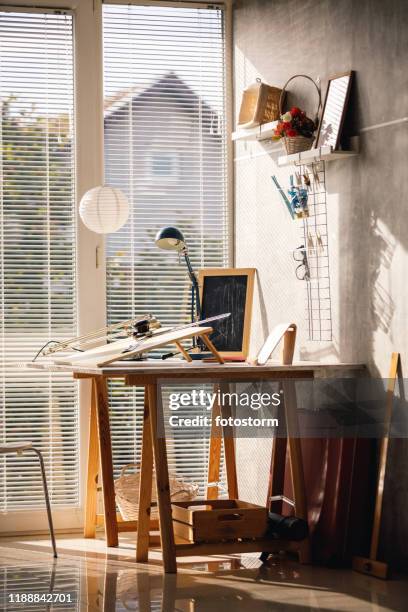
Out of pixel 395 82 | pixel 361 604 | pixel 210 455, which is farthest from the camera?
pixel 210 455

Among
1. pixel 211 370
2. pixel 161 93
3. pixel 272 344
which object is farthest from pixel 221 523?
pixel 161 93

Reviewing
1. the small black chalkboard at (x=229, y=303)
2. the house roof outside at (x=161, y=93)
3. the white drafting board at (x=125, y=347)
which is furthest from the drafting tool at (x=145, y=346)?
the house roof outside at (x=161, y=93)

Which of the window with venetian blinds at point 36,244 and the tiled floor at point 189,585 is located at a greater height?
the window with venetian blinds at point 36,244

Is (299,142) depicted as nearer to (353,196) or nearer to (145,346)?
(353,196)

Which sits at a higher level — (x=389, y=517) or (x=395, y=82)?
(x=395, y=82)

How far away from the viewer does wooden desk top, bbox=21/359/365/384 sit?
421cm

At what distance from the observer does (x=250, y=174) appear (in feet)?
17.7

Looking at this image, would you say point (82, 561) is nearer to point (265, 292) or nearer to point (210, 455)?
point (210, 455)

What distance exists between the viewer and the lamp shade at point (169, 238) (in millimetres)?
5023

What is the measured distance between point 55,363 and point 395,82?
1988mm

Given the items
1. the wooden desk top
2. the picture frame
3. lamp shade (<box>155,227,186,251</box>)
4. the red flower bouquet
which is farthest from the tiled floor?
the red flower bouquet

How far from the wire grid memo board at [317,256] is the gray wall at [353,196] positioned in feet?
0.19

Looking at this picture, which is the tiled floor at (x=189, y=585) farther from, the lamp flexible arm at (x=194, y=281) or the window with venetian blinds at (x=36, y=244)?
the lamp flexible arm at (x=194, y=281)

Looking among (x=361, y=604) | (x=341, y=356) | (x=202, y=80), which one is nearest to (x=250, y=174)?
(x=202, y=80)
